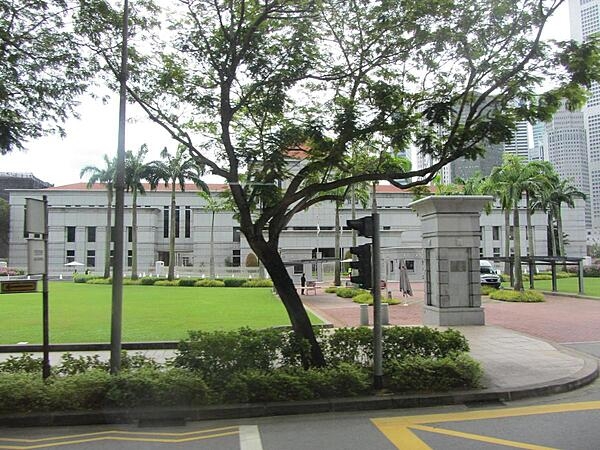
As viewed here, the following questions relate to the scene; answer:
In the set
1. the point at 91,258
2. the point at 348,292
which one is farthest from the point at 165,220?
the point at 348,292

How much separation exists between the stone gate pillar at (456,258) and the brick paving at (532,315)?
1479 mm

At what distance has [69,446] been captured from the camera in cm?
577

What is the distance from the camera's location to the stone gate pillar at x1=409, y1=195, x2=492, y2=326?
51.0 feet

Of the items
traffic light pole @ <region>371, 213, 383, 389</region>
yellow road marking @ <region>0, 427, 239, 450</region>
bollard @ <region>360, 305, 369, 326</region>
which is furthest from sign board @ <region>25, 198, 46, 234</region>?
bollard @ <region>360, 305, 369, 326</region>

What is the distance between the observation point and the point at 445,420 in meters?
6.64

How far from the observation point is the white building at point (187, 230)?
5962 cm

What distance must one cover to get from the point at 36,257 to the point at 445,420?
242 inches

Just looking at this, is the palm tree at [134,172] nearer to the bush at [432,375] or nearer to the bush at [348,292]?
the bush at [348,292]

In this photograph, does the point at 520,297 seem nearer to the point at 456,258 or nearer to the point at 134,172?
the point at 456,258

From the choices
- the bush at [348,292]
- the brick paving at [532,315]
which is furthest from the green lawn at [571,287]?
the bush at [348,292]

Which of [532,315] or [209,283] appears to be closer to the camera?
[532,315]

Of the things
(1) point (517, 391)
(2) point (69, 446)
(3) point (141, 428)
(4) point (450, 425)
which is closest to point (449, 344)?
(1) point (517, 391)

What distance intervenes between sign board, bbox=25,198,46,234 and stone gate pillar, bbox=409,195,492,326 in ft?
36.3

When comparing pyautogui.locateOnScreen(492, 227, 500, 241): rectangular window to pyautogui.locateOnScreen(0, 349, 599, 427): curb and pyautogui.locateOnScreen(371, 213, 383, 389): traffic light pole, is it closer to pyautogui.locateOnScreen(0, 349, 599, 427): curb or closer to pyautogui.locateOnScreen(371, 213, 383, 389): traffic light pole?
pyautogui.locateOnScreen(0, 349, 599, 427): curb
